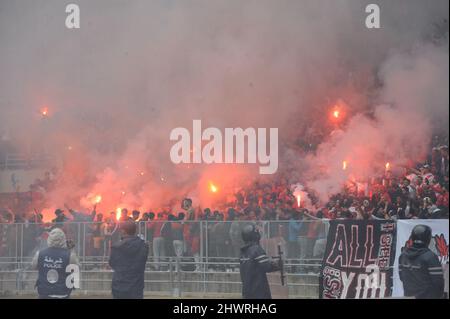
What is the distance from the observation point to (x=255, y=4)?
572 inches

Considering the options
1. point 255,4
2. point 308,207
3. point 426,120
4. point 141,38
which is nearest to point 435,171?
point 426,120

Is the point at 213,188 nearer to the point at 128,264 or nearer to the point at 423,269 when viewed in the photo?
the point at 128,264

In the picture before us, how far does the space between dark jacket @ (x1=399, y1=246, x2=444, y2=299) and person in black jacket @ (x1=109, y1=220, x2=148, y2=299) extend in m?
2.42

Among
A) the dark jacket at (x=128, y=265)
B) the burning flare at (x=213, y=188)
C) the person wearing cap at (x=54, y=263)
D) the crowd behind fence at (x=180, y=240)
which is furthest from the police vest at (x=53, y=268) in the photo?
the burning flare at (x=213, y=188)

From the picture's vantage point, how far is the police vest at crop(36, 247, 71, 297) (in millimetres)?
7238

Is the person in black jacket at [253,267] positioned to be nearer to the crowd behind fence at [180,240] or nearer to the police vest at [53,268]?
the police vest at [53,268]

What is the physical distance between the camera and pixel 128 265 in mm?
7223

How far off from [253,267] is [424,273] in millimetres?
1501

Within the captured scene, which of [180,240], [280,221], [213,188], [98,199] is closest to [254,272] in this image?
[280,221]

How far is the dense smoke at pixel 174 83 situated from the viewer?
47.6 feet

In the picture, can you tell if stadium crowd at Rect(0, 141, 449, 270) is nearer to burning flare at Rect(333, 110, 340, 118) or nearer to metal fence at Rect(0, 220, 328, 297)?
metal fence at Rect(0, 220, 328, 297)

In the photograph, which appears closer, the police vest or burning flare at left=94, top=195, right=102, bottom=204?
the police vest

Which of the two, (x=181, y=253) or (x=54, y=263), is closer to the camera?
(x=54, y=263)

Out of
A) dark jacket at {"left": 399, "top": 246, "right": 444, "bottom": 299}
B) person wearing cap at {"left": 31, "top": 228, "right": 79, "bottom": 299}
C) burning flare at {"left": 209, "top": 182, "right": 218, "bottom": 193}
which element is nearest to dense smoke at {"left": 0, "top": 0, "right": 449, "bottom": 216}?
burning flare at {"left": 209, "top": 182, "right": 218, "bottom": 193}
